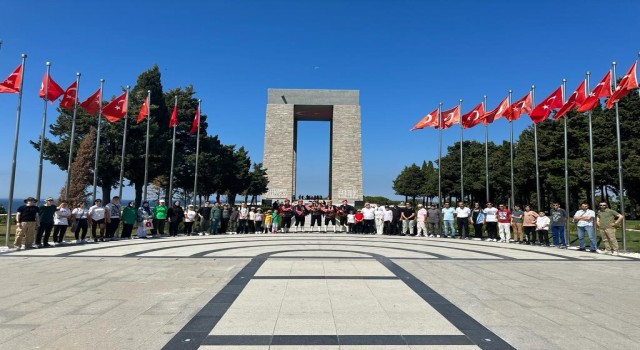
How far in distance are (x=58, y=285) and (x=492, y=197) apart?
2419 inches

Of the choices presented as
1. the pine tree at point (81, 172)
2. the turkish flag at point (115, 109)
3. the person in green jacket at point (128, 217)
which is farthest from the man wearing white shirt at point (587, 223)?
the pine tree at point (81, 172)

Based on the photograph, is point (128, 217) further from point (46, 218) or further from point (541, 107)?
point (541, 107)

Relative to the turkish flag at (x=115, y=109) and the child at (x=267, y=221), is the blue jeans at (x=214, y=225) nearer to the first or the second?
the child at (x=267, y=221)

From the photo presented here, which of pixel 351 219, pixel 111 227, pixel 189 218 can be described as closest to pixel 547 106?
pixel 351 219

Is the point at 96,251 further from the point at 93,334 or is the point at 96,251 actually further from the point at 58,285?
the point at 93,334

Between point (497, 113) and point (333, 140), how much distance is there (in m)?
30.4

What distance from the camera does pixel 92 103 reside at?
16812mm

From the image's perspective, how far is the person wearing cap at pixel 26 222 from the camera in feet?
38.8

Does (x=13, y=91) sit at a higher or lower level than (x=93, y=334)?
higher

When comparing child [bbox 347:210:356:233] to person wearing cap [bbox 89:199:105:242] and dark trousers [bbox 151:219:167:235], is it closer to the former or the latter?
dark trousers [bbox 151:219:167:235]

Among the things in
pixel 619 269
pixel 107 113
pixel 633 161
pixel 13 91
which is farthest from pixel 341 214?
pixel 633 161

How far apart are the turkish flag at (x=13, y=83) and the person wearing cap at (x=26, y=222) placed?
431cm

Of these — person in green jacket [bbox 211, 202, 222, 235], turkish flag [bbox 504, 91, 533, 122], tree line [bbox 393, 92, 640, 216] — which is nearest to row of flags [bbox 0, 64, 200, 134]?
person in green jacket [bbox 211, 202, 222, 235]

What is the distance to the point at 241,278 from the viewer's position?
7.72 metres
